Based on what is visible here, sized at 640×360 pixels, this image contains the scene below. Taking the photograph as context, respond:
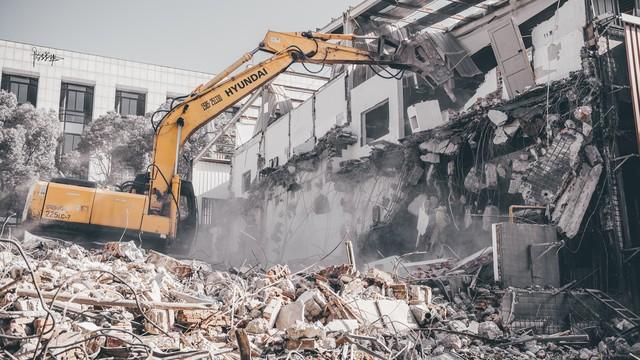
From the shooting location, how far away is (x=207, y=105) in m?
14.1

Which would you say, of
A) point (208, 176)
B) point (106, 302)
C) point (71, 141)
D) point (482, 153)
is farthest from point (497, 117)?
point (71, 141)

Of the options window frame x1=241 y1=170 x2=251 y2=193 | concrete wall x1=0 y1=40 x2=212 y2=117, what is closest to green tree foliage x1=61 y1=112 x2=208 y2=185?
window frame x1=241 y1=170 x2=251 y2=193

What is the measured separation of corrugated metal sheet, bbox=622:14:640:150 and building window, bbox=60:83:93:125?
104 feet

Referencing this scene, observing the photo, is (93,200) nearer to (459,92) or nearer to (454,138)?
(454,138)

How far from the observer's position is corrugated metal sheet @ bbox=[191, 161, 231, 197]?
2866 centimetres

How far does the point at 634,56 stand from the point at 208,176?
71.4ft

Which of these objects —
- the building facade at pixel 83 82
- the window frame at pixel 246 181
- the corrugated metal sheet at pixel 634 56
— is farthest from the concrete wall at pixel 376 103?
the building facade at pixel 83 82

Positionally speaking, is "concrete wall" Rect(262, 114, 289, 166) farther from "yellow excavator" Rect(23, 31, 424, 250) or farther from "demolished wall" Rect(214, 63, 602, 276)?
"yellow excavator" Rect(23, 31, 424, 250)

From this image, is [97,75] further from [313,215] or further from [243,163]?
[313,215]

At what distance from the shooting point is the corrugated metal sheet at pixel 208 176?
28656 millimetres

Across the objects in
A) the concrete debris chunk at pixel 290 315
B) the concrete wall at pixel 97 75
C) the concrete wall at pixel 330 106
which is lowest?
the concrete debris chunk at pixel 290 315

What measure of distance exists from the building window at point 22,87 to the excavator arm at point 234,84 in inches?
964

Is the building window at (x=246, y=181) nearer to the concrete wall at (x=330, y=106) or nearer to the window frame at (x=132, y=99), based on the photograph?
the concrete wall at (x=330, y=106)

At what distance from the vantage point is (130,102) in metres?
37.7
